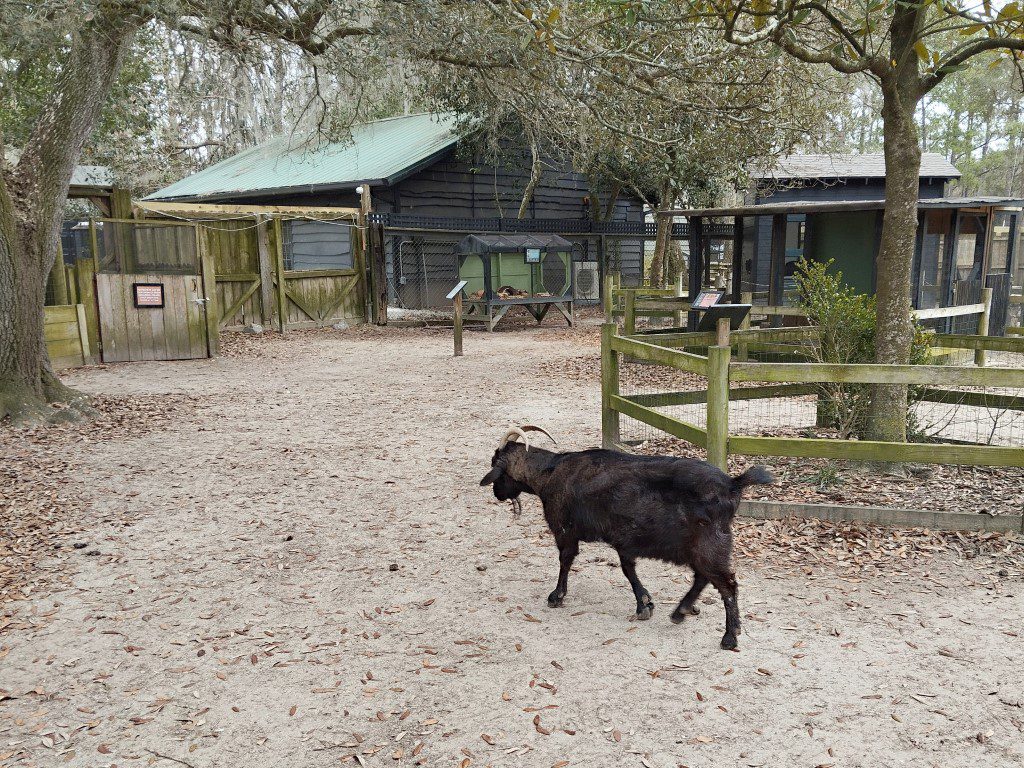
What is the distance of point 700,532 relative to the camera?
13.8 feet

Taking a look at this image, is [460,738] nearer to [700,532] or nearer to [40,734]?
[700,532]

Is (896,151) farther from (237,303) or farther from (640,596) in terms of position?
(237,303)

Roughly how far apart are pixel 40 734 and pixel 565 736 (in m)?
2.29

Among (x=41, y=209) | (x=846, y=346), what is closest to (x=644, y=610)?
(x=846, y=346)

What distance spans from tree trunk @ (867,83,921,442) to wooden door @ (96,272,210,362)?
1212 centimetres

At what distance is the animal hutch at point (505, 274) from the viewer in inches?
802

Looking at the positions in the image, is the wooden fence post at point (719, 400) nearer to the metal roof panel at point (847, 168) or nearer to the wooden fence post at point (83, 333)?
the wooden fence post at point (83, 333)

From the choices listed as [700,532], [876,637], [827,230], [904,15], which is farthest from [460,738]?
[827,230]

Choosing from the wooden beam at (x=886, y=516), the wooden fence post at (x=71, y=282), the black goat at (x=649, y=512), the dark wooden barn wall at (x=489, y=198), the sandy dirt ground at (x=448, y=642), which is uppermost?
the dark wooden barn wall at (x=489, y=198)

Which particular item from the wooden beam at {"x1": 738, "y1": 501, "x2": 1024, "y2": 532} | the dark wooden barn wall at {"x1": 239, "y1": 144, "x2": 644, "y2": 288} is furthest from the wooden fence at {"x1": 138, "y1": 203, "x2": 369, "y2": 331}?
the wooden beam at {"x1": 738, "y1": 501, "x2": 1024, "y2": 532}

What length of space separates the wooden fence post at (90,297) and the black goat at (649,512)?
38.5ft

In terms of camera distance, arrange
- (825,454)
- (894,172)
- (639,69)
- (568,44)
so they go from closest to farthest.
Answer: (825,454)
(894,172)
(568,44)
(639,69)

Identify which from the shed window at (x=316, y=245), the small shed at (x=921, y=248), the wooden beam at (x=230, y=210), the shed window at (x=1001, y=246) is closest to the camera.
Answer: the small shed at (x=921, y=248)

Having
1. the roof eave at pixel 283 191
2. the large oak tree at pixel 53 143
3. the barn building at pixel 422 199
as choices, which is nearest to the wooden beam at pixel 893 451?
the large oak tree at pixel 53 143
